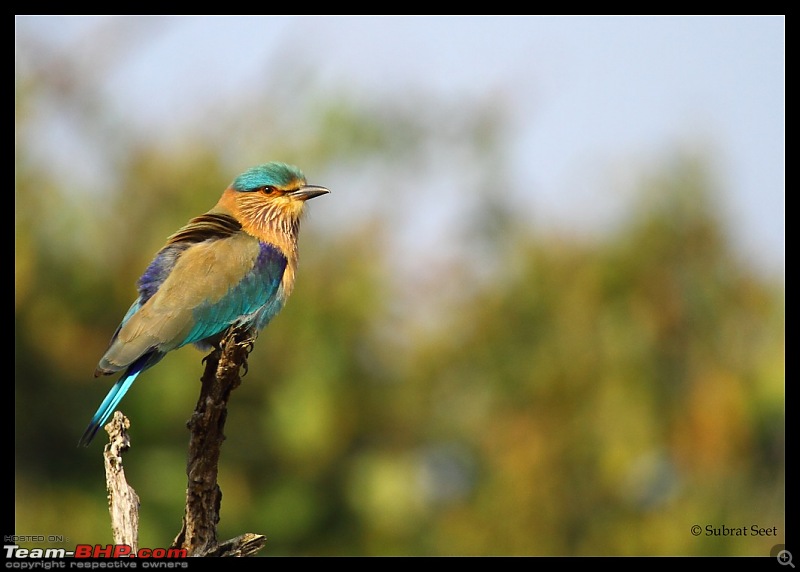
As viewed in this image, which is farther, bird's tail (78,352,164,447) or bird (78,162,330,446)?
bird (78,162,330,446)

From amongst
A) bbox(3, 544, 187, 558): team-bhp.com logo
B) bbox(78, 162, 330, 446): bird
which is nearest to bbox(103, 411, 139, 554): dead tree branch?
bbox(3, 544, 187, 558): team-bhp.com logo

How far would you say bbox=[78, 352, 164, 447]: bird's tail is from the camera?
4.64m

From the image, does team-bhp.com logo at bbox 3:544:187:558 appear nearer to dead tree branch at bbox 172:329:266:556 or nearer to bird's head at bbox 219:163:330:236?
dead tree branch at bbox 172:329:266:556

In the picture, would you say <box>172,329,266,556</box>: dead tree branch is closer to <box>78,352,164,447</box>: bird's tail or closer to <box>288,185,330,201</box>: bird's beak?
<box>78,352,164,447</box>: bird's tail

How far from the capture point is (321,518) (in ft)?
42.1

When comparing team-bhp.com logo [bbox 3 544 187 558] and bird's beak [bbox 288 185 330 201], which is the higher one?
bird's beak [bbox 288 185 330 201]

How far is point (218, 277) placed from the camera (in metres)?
5.62

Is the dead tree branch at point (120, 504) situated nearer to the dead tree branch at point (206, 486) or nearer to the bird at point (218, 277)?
the dead tree branch at point (206, 486)

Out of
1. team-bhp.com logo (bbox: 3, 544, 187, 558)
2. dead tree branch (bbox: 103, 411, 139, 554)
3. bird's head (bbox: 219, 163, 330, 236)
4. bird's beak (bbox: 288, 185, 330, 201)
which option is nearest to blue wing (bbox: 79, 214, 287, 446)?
bird's head (bbox: 219, 163, 330, 236)
